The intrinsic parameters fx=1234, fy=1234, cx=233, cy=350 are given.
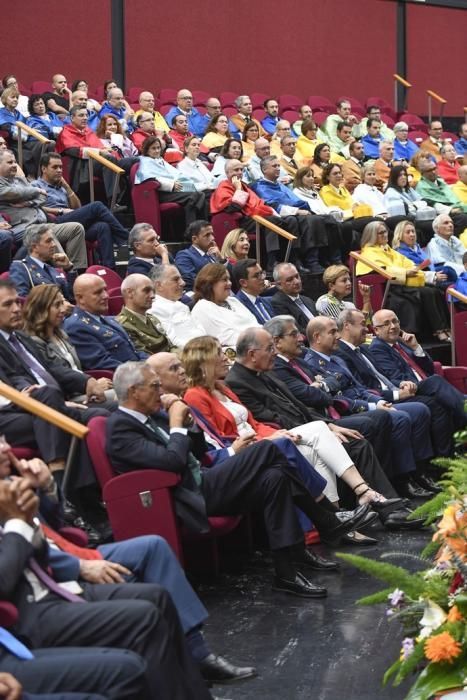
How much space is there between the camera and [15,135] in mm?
8609

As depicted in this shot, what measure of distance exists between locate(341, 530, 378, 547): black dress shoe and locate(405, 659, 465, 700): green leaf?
2542mm

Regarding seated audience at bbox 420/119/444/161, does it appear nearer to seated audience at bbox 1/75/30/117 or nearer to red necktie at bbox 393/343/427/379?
seated audience at bbox 1/75/30/117

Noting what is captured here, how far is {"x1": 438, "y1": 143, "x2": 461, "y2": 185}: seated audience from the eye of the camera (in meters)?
11.7

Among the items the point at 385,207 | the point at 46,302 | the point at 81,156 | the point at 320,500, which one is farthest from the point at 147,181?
the point at 320,500

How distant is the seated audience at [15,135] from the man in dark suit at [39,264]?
7.33 feet

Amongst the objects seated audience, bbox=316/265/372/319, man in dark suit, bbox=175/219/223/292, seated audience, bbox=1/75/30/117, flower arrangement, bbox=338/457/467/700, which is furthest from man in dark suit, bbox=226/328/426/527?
seated audience, bbox=1/75/30/117

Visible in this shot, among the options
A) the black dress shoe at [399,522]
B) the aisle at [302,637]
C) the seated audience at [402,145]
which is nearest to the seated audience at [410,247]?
the black dress shoe at [399,522]

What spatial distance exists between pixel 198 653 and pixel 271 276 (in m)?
5.13

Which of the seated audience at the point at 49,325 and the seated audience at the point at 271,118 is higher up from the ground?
the seated audience at the point at 49,325

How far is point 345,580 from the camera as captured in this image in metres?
4.50

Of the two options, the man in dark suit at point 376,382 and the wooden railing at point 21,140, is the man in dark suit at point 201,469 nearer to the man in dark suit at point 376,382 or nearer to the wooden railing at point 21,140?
the man in dark suit at point 376,382

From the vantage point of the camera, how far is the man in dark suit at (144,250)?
22.2 feet

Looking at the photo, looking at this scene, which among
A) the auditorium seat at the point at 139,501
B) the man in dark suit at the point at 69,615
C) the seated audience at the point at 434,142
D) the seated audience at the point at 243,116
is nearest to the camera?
the man in dark suit at the point at 69,615

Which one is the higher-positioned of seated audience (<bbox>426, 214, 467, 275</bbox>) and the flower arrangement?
the flower arrangement
